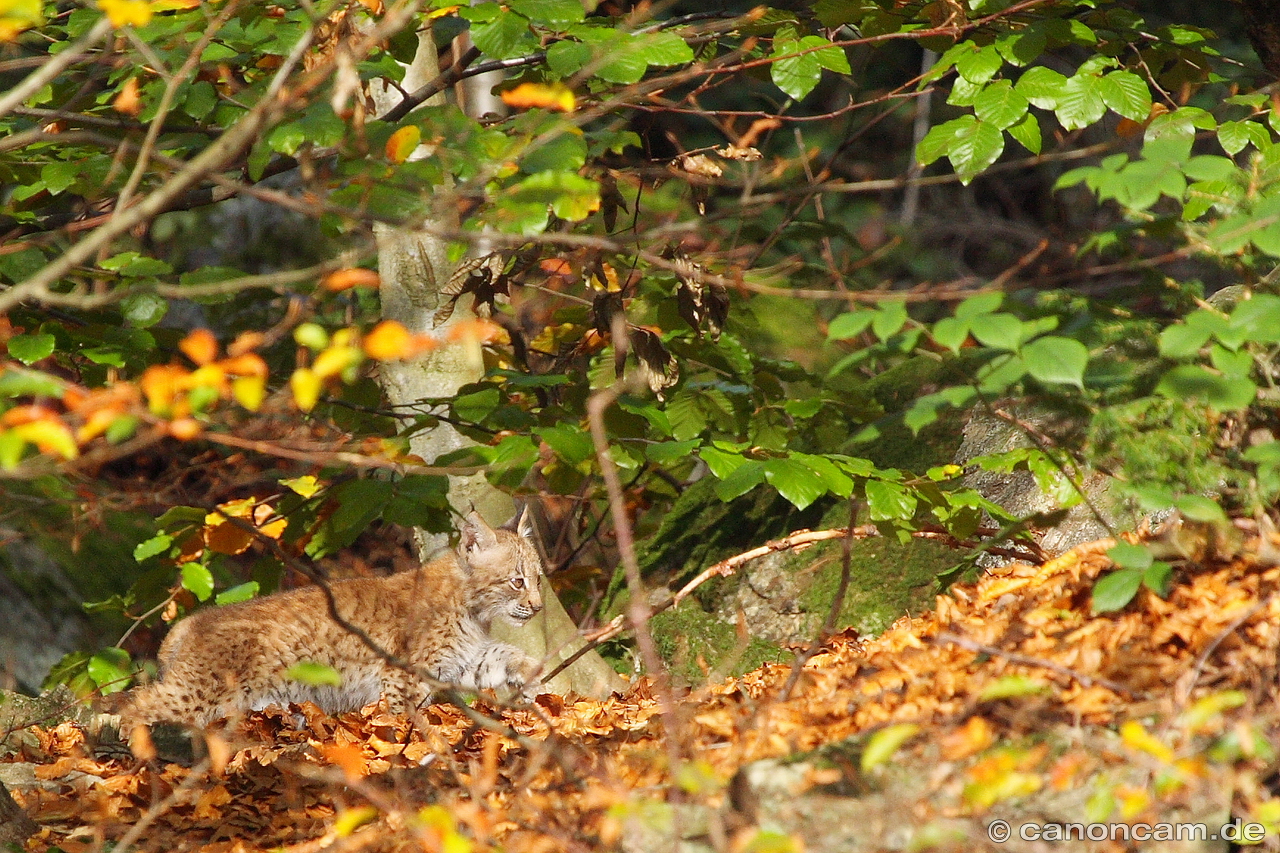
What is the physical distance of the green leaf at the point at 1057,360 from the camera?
2500 millimetres

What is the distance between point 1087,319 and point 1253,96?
1951 mm

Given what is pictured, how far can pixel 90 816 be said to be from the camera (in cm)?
393

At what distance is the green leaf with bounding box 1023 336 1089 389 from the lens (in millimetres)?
2500

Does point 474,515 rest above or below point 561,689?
above

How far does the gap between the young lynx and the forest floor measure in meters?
0.88

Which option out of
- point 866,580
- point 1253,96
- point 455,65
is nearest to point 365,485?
point 455,65

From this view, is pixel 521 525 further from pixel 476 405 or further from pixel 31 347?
pixel 31 347

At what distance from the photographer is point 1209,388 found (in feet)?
8.71

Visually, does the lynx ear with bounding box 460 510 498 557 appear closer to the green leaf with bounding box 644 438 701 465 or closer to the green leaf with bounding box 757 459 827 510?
the green leaf with bounding box 644 438 701 465

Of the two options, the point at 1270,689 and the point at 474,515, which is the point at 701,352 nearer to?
the point at 474,515

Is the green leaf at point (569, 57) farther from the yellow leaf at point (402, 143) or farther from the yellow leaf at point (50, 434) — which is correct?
the yellow leaf at point (50, 434)

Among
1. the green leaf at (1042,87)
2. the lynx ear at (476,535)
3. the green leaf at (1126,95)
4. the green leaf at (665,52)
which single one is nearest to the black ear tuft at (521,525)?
the lynx ear at (476,535)

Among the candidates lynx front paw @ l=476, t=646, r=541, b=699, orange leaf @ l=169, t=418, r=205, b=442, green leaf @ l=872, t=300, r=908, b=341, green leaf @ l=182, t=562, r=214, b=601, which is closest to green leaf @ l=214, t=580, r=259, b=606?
green leaf @ l=182, t=562, r=214, b=601

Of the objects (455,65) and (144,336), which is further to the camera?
(455,65)
